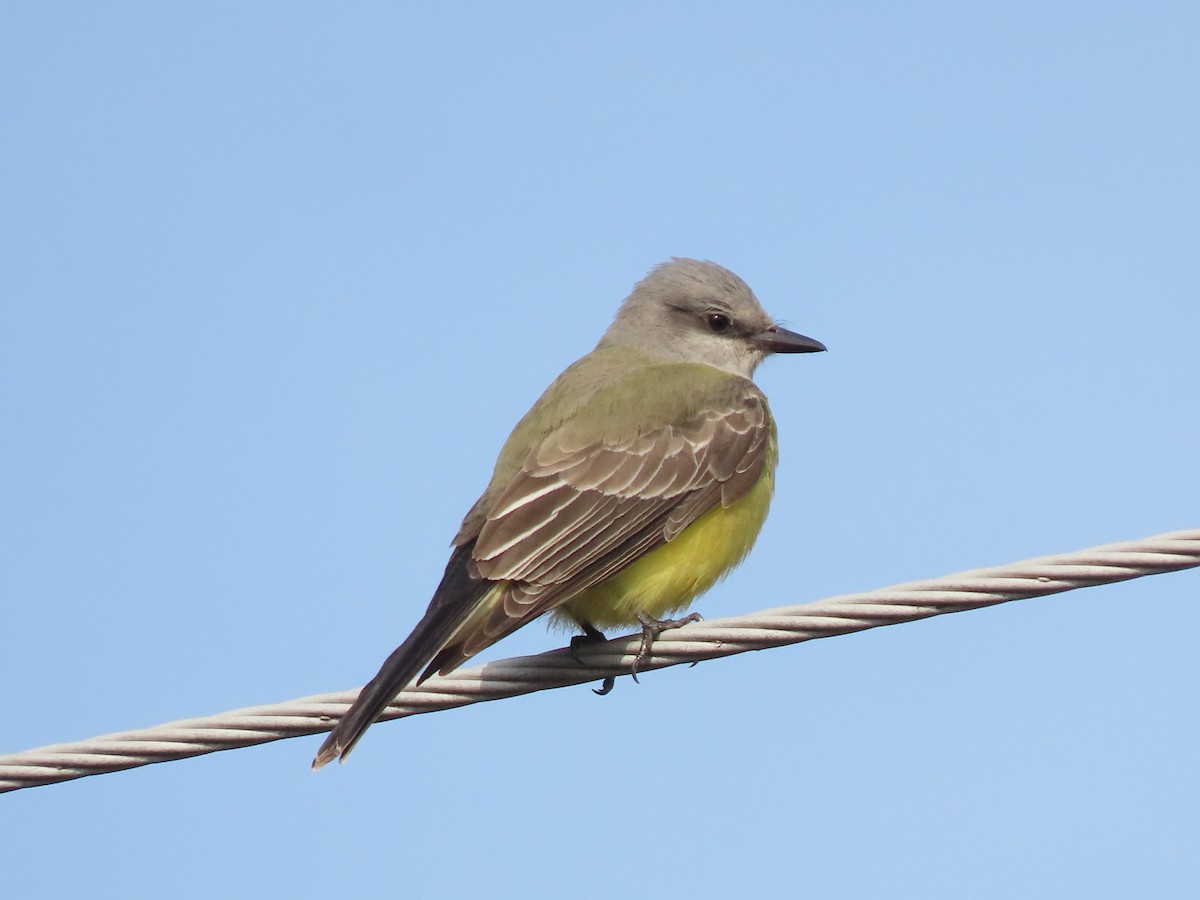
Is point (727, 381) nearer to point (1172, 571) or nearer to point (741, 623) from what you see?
point (741, 623)

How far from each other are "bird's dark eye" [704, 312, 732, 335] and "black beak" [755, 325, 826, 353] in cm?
17

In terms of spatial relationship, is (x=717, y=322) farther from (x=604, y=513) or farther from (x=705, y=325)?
(x=604, y=513)

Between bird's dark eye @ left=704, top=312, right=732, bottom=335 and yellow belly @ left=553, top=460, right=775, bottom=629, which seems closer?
yellow belly @ left=553, top=460, right=775, bottom=629

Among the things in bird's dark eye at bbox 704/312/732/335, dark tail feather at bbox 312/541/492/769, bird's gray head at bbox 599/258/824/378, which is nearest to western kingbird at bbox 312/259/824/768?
dark tail feather at bbox 312/541/492/769

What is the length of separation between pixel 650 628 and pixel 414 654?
1.09 m

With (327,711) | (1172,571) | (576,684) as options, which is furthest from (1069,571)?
(327,711)

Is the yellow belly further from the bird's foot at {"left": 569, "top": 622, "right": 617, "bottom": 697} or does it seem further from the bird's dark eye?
the bird's dark eye

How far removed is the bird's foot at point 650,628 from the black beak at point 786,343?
2231mm

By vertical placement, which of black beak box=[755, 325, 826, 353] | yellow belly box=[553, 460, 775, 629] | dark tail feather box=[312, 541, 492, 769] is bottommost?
dark tail feather box=[312, 541, 492, 769]

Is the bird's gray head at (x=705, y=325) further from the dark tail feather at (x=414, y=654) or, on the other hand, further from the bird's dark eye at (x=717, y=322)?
the dark tail feather at (x=414, y=654)

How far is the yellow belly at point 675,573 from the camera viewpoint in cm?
564

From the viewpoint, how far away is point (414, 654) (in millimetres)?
4727

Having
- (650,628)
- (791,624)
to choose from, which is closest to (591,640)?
(650,628)

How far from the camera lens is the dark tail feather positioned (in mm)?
4430
